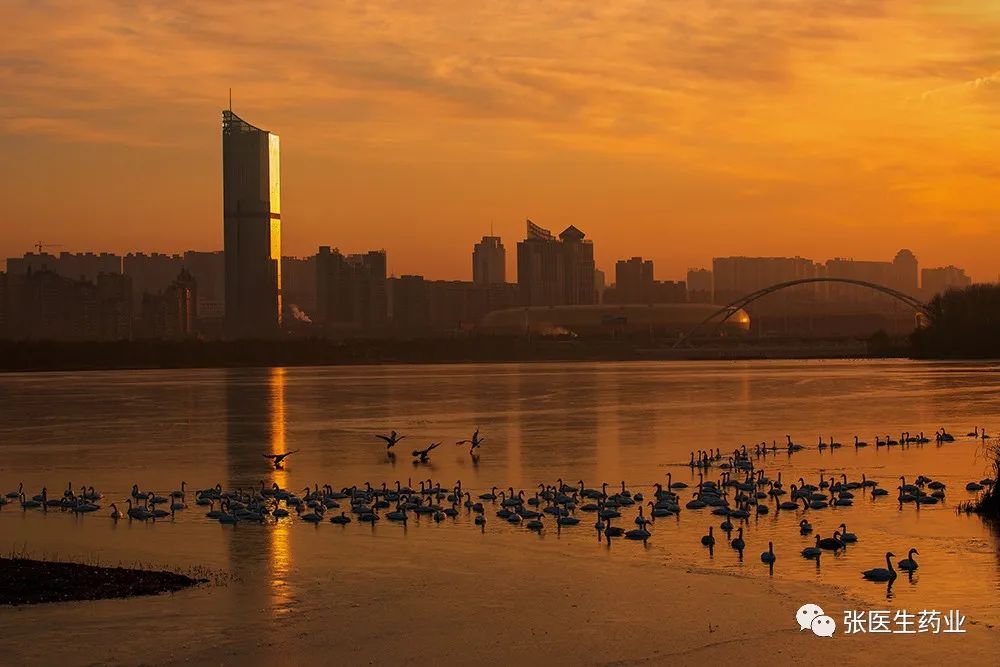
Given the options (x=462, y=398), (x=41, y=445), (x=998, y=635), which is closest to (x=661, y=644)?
(x=998, y=635)

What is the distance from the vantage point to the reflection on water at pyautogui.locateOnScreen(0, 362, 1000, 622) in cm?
2264

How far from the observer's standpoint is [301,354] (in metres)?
175

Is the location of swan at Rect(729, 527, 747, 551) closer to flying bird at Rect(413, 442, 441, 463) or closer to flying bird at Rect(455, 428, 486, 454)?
flying bird at Rect(413, 442, 441, 463)

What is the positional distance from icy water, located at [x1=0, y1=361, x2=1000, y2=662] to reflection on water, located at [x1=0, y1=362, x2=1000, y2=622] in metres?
0.09

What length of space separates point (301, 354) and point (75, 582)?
6117 inches

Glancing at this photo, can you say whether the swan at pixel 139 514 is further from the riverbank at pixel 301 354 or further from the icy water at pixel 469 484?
the riverbank at pixel 301 354

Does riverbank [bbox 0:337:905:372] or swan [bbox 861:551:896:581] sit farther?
riverbank [bbox 0:337:905:372]

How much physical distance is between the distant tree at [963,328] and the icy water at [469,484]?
243 feet

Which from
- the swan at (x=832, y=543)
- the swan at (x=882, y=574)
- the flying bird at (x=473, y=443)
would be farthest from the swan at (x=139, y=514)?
the flying bird at (x=473, y=443)

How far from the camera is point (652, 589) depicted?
20641 millimetres

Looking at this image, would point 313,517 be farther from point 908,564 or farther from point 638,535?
point 908,564

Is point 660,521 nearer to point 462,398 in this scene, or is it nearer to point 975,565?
point 975,565

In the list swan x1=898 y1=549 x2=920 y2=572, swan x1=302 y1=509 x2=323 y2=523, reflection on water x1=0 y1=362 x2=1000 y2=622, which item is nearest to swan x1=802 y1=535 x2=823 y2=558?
reflection on water x1=0 y1=362 x2=1000 y2=622

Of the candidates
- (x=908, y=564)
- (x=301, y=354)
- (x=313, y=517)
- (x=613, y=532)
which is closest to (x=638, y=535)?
(x=613, y=532)
